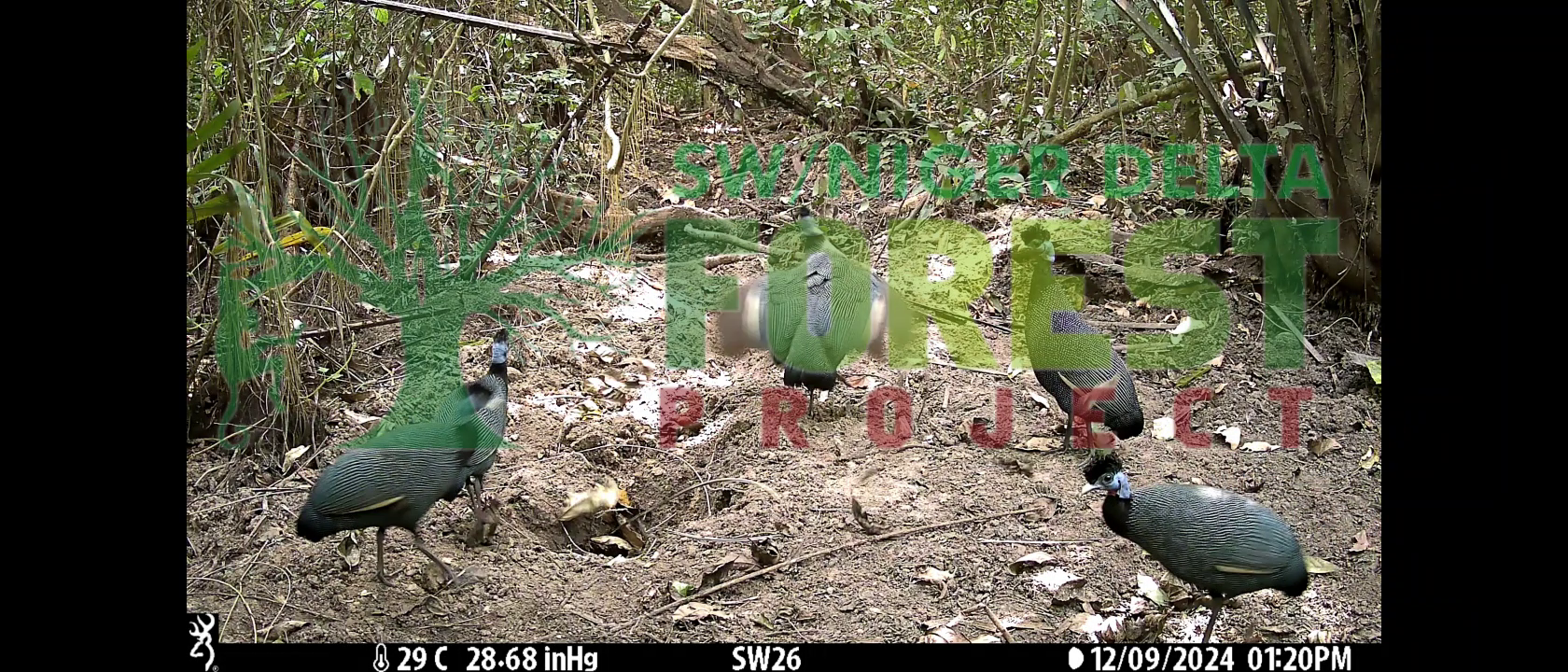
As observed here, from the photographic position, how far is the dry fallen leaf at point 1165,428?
259 cm

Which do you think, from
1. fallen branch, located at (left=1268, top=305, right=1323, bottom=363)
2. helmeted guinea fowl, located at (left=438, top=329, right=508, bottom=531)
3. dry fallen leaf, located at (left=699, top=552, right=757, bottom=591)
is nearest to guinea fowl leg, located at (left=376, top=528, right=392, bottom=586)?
helmeted guinea fowl, located at (left=438, top=329, right=508, bottom=531)

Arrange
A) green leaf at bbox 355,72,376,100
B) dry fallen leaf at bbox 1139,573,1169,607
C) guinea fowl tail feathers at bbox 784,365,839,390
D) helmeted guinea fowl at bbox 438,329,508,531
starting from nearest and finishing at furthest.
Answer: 1. dry fallen leaf at bbox 1139,573,1169,607
2. helmeted guinea fowl at bbox 438,329,508,531
3. guinea fowl tail feathers at bbox 784,365,839,390
4. green leaf at bbox 355,72,376,100

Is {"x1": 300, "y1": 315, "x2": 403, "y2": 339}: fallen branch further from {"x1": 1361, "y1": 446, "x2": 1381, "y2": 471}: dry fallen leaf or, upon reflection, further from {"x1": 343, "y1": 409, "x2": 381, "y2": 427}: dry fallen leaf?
{"x1": 1361, "y1": 446, "x2": 1381, "y2": 471}: dry fallen leaf

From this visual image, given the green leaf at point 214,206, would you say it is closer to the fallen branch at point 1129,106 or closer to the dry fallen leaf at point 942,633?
the dry fallen leaf at point 942,633

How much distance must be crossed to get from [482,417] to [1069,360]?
1278mm

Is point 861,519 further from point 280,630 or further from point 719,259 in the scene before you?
point 719,259

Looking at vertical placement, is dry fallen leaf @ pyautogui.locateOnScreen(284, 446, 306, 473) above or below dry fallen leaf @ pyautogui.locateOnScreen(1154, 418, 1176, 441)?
below

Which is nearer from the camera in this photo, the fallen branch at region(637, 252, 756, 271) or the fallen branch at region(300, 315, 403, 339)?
the fallen branch at region(300, 315, 403, 339)

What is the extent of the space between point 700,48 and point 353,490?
2161 millimetres

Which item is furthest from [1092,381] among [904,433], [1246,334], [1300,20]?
[1300,20]

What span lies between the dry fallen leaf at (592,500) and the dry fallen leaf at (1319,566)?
1398 mm

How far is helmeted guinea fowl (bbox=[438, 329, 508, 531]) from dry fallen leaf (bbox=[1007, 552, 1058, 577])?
105 cm

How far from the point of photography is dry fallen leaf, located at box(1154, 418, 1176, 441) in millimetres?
2594

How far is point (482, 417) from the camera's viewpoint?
2330 mm
